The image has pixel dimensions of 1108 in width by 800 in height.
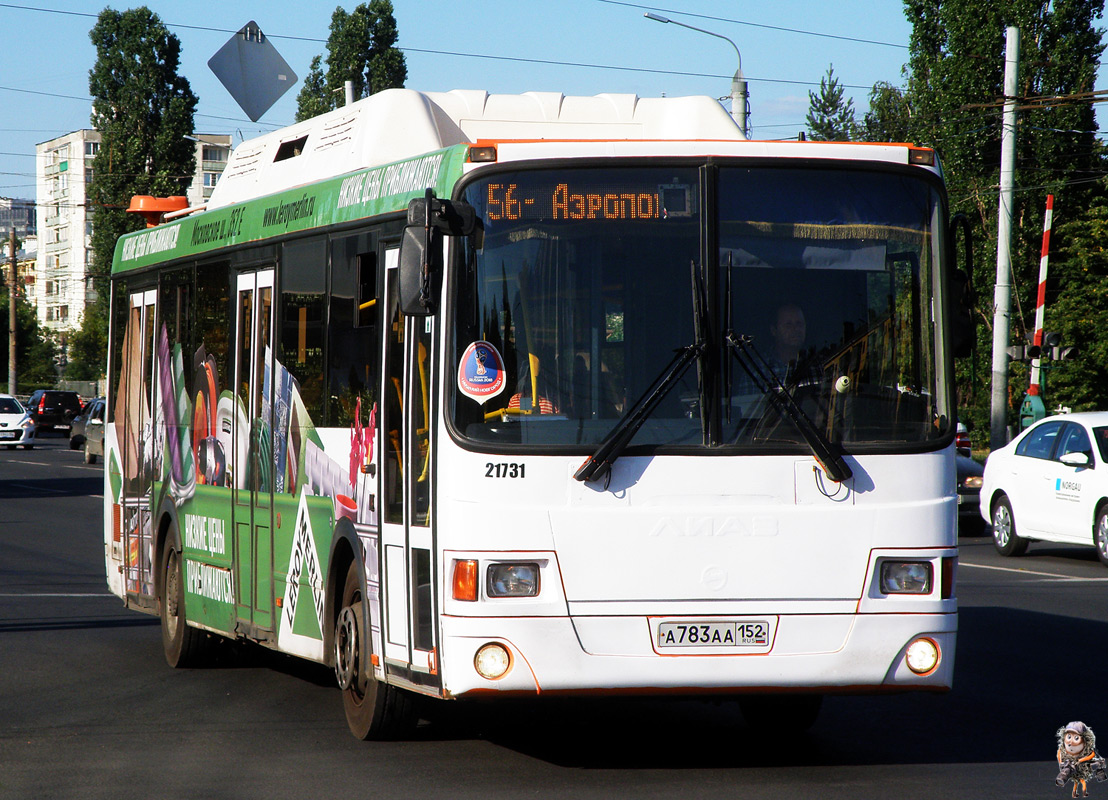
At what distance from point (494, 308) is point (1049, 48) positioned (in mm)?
39866

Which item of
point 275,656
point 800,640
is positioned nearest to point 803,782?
point 800,640

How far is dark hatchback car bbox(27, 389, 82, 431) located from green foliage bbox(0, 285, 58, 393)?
1257 inches

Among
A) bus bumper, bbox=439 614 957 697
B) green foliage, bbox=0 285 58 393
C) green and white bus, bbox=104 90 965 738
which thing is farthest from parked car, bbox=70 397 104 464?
green foliage, bbox=0 285 58 393

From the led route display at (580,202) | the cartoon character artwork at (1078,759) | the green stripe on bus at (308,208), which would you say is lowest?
the cartoon character artwork at (1078,759)

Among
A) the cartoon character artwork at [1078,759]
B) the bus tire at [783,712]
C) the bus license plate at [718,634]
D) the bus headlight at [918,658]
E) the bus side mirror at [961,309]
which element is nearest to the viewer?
the cartoon character artwork at [1078,759]

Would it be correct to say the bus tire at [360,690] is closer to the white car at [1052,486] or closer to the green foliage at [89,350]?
the white car at [1052,486]

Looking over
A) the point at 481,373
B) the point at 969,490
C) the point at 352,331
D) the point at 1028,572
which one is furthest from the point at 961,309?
the point at 969,490

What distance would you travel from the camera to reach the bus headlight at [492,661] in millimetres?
6883

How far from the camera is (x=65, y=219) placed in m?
138

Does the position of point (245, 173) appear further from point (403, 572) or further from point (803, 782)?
point (803, 782)

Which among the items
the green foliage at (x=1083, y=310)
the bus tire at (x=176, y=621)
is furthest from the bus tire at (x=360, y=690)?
the green foliage at (x=1083, y=310)

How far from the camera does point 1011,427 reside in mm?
42938

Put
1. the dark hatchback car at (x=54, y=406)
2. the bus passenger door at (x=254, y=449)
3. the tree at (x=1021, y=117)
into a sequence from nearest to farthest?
the bus passenger door at (x=254, y=449)
the tree at (x=1021, y=117)
the dark hatchback car at (x=54, y=406)

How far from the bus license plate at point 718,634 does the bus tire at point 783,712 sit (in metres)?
1.31
